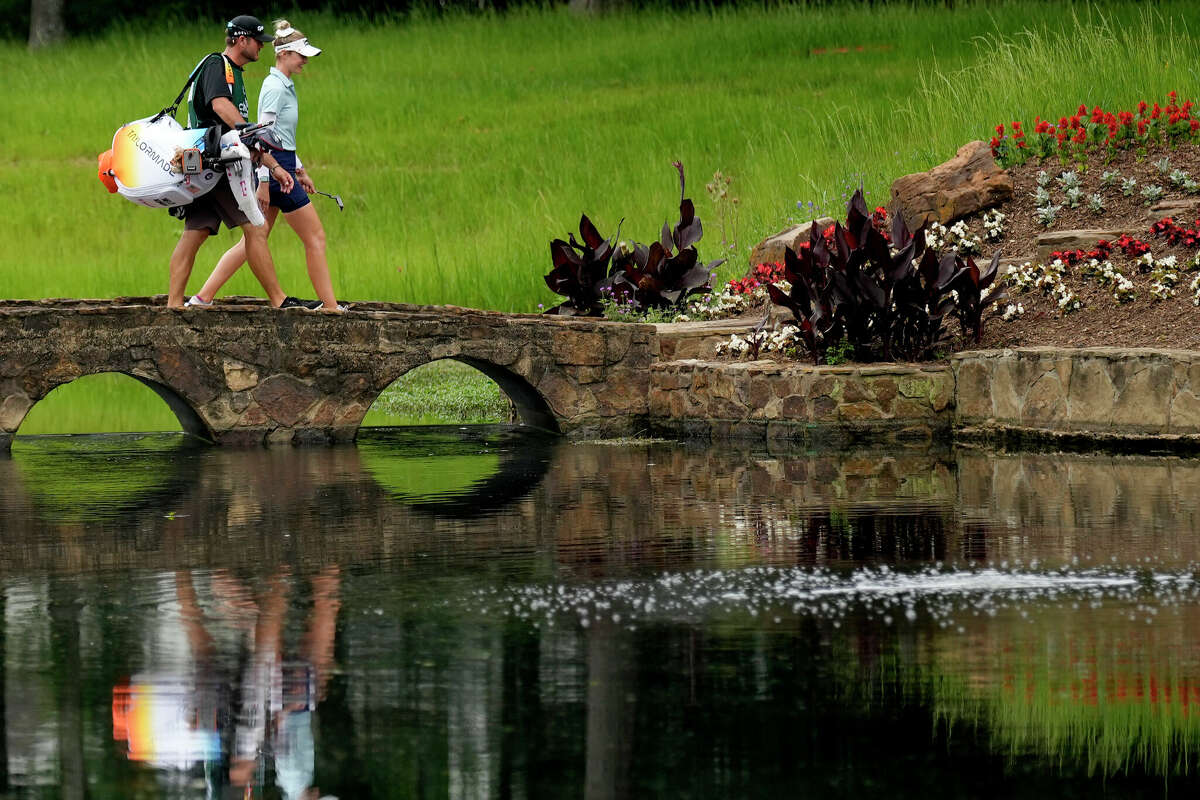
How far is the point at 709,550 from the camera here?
877cm

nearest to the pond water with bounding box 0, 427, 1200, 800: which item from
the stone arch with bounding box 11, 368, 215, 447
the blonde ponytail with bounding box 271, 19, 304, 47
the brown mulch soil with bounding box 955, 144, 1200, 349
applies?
the stone arch with bounding box 11, 368, 215, 447

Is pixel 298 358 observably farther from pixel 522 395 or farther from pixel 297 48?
pixel 522 395

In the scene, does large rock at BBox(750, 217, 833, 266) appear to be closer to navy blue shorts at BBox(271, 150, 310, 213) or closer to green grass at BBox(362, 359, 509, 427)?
green grass at BBox(362, 359, 509, 427)

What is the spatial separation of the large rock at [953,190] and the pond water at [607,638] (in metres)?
6.65

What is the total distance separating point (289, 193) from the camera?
549 inches

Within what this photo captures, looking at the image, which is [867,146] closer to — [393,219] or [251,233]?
[393,219]

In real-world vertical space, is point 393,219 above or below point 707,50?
below

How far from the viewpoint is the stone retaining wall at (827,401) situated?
14398 mm

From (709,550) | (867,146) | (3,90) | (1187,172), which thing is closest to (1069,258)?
(1187,172)

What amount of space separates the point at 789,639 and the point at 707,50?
30641mm

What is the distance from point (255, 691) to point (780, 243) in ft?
42.3

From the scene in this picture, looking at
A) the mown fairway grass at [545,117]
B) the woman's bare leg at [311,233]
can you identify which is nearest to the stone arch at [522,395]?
the woman's bare leg at [311,233]

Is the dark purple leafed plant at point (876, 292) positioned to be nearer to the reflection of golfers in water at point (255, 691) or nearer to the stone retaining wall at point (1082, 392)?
the stone retaining wall at point (1082, 392)

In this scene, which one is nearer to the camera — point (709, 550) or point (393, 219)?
point (709, 550)
